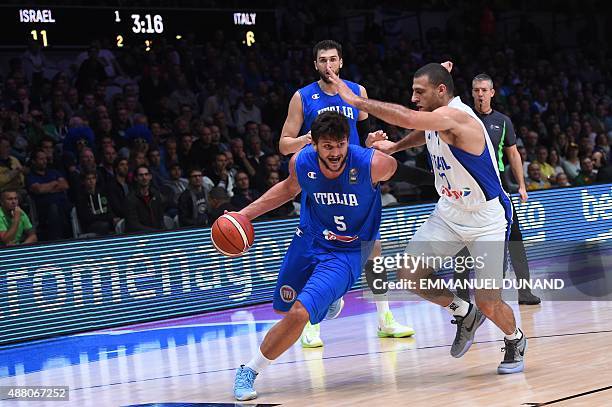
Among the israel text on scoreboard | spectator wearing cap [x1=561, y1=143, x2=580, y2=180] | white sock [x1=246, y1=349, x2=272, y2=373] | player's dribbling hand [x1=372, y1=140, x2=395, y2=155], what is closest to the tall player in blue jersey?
player's dribbling hand [x1=372, y1=140, x2=395, y2=155]

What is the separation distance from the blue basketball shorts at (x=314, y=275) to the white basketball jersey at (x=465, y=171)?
732 millimetres

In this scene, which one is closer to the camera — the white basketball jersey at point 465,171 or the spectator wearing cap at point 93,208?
the white basketball jersey at point 465,171

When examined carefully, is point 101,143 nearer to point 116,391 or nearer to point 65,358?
point 65,358

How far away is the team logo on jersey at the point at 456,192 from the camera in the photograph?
261 inches

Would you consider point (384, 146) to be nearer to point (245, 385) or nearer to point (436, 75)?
point (436, 75)

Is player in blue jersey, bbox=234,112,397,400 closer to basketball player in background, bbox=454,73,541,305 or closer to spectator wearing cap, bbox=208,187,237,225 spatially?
basketball player in background, bbox=454,73,541,305

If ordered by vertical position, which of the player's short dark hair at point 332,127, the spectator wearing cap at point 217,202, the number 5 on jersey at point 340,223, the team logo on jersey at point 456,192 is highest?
the player's short dark hair at point 332,127

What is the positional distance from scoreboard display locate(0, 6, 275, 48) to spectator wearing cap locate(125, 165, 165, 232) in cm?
432

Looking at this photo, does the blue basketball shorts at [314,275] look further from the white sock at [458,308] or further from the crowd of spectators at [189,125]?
the crowd of spectators at [189,125]

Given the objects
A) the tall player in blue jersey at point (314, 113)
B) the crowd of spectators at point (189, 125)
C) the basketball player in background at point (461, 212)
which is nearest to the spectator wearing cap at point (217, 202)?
the crowd of spectators at point (189, 125)

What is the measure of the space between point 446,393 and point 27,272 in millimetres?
4808

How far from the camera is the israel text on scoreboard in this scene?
956cm

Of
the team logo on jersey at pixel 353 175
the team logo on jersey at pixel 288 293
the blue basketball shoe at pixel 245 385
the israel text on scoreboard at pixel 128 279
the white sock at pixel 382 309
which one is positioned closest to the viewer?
the blue basketball shoe at pixel 245 385

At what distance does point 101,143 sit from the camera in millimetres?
12781
